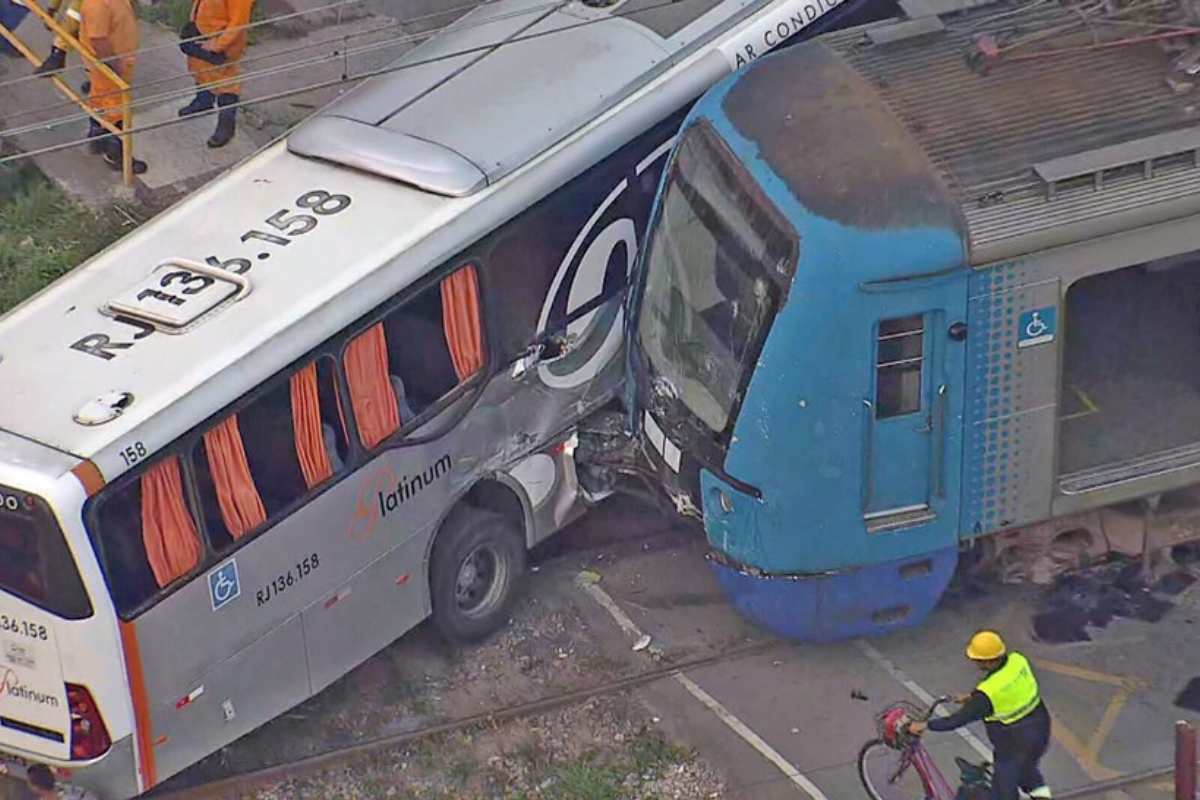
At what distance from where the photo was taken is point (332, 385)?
1005cm

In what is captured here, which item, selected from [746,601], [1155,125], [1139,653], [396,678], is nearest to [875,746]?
[746,601]

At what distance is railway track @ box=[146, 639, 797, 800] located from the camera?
1040 centimetres

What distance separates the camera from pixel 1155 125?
1020 cm

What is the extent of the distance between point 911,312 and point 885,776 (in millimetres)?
2341

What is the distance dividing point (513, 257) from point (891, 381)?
6.94 ft

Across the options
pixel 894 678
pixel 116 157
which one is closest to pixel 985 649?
pixel 894 678

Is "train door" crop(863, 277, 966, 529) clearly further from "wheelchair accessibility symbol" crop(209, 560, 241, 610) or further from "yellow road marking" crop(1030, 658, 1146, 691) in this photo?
"wheelchair accessibility symbol" crop(209, 560, 241, 610)

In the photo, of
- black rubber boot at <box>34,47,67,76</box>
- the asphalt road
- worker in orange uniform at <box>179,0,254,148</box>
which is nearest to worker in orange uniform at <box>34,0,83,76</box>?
black rubber boot at <box>34,47,67,76</box>

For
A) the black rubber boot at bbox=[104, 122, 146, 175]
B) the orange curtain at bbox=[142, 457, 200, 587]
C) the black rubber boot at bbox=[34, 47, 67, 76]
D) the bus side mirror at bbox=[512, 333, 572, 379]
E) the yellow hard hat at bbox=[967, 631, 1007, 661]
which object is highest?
the orange curtain at bbox=[142, 457, 200, 587]

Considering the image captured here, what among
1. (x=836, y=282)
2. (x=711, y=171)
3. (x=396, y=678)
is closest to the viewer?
(x=836, y=282)

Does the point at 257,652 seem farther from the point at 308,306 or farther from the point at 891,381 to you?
the point at 891,381

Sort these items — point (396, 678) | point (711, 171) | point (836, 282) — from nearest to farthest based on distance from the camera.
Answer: point (836, 282) < point (711, 171) < point (396, 678)

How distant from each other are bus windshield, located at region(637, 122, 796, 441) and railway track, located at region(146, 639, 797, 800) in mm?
1525

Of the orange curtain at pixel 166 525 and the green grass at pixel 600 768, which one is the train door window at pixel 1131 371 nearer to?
the green grass at pixel 600 768
